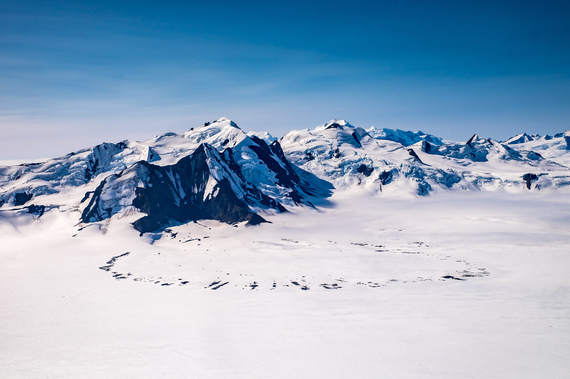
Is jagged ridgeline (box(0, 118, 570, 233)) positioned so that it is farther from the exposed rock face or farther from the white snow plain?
the white snow plain

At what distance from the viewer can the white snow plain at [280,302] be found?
35.8 meters

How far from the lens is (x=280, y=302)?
172ft

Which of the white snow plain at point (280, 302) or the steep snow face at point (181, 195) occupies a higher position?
the steep snow face at point (181, 195)

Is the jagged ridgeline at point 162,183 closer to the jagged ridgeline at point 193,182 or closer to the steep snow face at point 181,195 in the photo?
the steep snow face at point 181,195

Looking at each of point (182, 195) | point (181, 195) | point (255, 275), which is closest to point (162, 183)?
point (181, 195)

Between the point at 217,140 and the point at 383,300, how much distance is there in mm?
130895

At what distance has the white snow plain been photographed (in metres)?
35.8

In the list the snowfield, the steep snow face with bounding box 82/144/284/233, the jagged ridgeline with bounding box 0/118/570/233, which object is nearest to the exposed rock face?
the steep snow face with bounding box 82/144/284/233

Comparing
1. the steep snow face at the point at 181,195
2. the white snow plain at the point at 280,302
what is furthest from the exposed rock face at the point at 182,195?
the white snow plain at the point at 280,302

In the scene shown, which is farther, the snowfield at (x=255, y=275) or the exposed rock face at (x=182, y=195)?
the exposed rock face at (x=182, y=195)

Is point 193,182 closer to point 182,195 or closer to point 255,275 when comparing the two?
point 182,195

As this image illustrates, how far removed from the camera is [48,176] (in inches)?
4998

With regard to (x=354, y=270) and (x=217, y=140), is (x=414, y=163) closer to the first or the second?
(x=217, y=140)

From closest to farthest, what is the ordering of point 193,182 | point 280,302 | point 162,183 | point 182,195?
point 280,302, point 162,183, point 182,195, point 193,182
